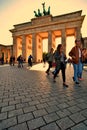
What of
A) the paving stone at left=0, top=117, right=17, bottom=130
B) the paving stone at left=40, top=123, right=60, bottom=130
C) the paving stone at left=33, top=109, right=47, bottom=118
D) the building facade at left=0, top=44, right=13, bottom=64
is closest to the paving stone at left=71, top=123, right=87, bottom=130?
the paving stone at left=40, top=123, right=60, bottom=130

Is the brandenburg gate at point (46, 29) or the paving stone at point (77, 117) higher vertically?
the brandenburg gate at point (46, 29)

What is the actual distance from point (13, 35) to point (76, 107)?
45601mm

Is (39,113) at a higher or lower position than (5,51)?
lower

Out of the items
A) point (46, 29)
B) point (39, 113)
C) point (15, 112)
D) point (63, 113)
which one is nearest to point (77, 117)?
point (63, 113)

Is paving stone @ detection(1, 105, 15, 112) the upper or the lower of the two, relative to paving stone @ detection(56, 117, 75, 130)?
lower

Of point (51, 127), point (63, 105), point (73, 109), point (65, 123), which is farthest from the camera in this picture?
point (63, 105)

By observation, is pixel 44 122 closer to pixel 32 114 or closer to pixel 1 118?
pixel 32 114

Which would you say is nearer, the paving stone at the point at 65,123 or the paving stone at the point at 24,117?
the paving stone at the point at 65,123

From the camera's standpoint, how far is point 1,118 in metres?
2.29

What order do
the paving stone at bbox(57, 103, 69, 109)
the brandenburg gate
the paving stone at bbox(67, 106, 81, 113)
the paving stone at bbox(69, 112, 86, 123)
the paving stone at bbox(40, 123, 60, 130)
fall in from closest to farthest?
the paving stone at bbox(40, 123, 60, 130)
the paving stone at bbox(69, 112, 86, 123)
the paving stone at bbox(67, 106, 81, 113)
the paving stone at bbox(57, 103, 69, 109)
the brandenburg gate

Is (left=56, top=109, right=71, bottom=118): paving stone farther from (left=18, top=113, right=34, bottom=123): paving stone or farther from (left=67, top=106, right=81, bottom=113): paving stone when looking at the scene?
(left=18, top=113, right=34, bottom=123): paving stone

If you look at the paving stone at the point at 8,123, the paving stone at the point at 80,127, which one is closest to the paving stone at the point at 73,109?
the paving stone at the point at 80,127

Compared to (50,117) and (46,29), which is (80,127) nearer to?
(50,117)

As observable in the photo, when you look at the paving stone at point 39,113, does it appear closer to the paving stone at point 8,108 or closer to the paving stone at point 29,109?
the paving stone at point 29,109
